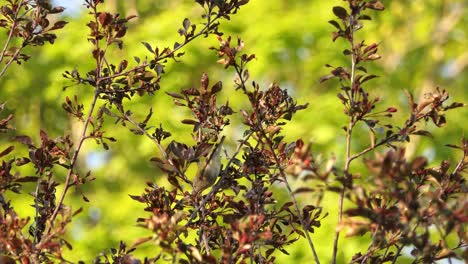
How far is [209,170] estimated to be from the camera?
269 cm

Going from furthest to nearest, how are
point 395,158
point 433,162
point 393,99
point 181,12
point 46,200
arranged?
1. point 181,12
2. point 393,99
3. point 433,162
4. point 46,200
5. point 395,158

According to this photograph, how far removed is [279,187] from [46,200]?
589cm

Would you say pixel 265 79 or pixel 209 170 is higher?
pixel 265 79

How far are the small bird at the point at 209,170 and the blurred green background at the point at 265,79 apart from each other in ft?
14.0

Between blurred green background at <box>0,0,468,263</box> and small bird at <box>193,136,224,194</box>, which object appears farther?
blurred green background at <box>0,0,468,263</box>

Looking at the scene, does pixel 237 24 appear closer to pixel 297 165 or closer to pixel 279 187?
pixel 279 187

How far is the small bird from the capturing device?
267 cm

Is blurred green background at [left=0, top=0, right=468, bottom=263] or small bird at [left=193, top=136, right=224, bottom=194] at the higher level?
blurred green background at [left=0, top=0, right=468, bottom=263]

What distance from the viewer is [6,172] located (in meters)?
2.67

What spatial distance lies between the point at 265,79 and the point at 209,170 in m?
6.81

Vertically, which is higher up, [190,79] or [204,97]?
[190,79]

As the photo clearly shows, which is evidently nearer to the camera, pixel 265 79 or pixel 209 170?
pixel 209 170

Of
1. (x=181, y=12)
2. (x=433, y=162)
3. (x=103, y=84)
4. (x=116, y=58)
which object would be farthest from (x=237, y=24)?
(x=103, y=84)

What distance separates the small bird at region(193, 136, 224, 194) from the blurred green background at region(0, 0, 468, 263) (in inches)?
168
